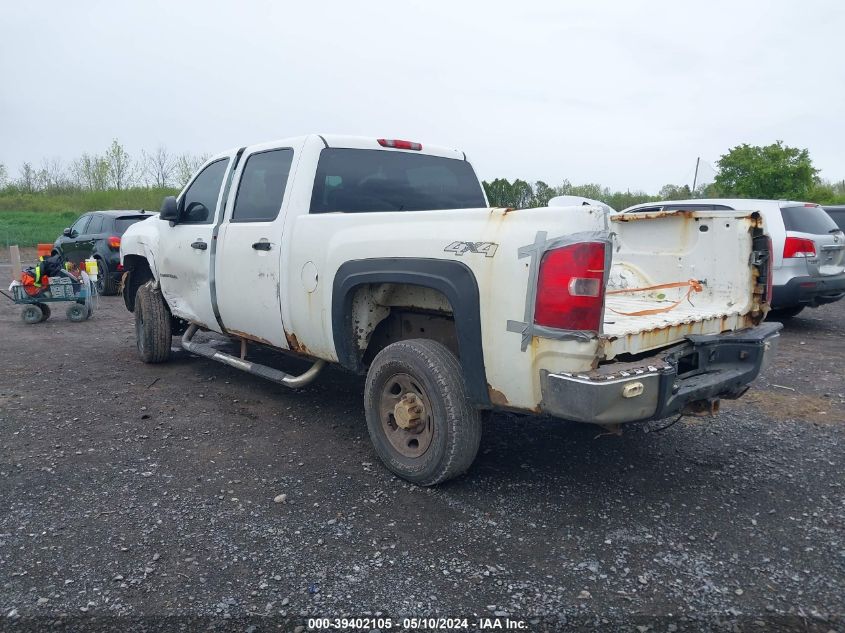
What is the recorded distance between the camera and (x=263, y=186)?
5.02 m

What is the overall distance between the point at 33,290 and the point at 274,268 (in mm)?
6602

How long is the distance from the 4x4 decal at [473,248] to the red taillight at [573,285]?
0.29m

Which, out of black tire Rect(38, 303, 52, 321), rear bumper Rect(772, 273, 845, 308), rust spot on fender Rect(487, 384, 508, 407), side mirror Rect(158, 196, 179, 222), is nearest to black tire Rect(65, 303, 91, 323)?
black tire Rect(38, 303, 52, 321)

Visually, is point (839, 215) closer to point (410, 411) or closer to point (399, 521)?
point (410, 411)

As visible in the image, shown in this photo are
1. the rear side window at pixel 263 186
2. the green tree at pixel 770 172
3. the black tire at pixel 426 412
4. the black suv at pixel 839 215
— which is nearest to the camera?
the black tire at pixel 426 412

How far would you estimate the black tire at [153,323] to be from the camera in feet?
21.3

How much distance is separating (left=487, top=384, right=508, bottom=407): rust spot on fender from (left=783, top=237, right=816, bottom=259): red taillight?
255 inches

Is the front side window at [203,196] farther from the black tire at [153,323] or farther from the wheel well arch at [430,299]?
the wheel well arch at [430,299]

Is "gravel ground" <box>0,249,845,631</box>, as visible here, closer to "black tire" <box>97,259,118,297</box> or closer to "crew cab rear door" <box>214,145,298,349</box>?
"crew cab rear door" <box>214,145,298,349</box>

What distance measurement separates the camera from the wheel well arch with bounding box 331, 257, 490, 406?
3314 mm

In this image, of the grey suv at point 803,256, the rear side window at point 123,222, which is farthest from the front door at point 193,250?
the rear side window at point 123,222

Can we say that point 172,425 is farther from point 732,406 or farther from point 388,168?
point 732,406

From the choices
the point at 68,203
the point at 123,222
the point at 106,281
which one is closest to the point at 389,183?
the point at 123,222

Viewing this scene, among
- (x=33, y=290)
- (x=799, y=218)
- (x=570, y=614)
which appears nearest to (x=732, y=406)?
(x=570, y=614)
